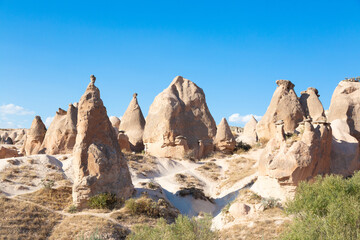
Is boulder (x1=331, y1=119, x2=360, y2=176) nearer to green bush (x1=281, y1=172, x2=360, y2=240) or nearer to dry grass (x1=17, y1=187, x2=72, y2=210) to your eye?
green bush (x1=281, y1=172, x2=360, y2=240)

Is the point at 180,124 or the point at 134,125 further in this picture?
the point at 134,125

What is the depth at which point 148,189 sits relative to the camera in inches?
706

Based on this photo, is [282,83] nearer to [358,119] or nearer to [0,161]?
[358,119]

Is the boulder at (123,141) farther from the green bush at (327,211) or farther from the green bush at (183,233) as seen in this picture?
the green bush at (183,233)

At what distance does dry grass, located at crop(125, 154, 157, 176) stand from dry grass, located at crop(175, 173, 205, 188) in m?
1.73

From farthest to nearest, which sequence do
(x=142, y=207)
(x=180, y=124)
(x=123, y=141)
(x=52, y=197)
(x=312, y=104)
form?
(x=312, y=104) → (x=180, y=124) → (x=123, y=141) → (x=52, y=197) → (x=142, y=207)

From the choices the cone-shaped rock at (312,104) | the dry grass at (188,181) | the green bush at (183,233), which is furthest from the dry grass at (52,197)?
the cone-shaped rock at (312,104)

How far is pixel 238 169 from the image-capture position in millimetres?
24641

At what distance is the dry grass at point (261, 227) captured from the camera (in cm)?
1274

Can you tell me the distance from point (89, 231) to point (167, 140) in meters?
15.3

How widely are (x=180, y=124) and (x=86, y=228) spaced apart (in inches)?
647

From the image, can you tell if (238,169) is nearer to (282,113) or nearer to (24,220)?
(282,113)

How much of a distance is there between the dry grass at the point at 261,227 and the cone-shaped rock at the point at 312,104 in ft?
53.8

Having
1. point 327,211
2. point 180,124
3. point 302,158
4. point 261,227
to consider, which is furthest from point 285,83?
point 327,211
